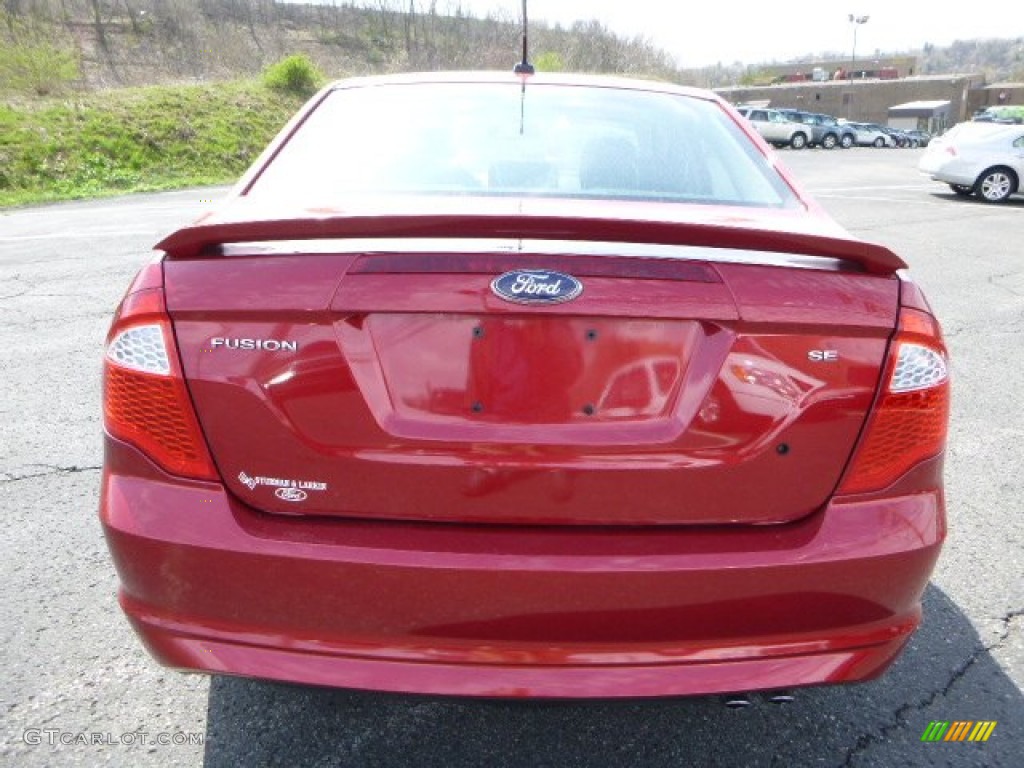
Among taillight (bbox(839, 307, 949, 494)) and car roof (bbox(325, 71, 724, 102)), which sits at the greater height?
car roof (bbox(325, 71, 724, 102))

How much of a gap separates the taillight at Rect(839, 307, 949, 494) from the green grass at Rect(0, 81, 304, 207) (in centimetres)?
1630

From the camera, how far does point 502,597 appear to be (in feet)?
5.15

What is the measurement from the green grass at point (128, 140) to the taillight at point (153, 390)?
15.4 meters

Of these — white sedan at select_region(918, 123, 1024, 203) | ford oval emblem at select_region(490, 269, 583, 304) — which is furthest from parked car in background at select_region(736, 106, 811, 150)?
ford oval emblem at select_region(490, 269, 583, 304)

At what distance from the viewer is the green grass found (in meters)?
17.2

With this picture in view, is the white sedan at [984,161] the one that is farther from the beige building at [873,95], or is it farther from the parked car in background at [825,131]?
the beige building at [873,95]

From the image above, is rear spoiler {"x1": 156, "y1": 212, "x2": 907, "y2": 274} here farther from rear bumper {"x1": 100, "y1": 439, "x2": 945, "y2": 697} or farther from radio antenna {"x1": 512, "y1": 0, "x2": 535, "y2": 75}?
radio antenna {"x1": 512, "y1": 0, "x2": 535, "y2": 75}

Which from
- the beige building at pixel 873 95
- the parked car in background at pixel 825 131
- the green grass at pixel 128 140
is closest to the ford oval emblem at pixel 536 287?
the green grass at pixel 128 140

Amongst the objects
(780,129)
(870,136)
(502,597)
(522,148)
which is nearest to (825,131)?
(780,129)

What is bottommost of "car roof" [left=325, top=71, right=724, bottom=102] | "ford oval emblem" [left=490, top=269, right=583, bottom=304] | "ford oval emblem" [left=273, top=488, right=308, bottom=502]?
"ford oval emblem" [left=273, top=488, right=308, bottom=502]

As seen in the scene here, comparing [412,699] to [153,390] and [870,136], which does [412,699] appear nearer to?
[153,390]

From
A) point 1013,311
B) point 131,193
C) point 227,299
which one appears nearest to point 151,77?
point 131,193

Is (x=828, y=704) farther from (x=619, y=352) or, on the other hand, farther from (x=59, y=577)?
(x=59, y=577)

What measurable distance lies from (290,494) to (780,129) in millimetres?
38564
